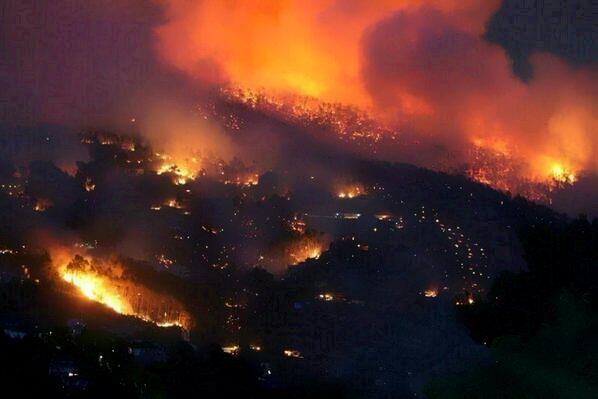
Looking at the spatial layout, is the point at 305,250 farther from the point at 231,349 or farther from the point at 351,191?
the point at 231,349

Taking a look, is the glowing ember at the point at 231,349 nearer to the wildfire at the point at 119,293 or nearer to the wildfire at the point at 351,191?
the wildfire at the point at 119,293

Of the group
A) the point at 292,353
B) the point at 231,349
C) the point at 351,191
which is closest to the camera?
the point at 292,353

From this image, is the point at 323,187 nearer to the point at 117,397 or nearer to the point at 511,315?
the point at 511,315

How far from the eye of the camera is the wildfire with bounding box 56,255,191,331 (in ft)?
75.9

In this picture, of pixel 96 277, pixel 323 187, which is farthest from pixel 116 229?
pixel 323 187

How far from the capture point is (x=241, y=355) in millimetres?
19625

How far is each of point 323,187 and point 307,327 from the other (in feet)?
35.5

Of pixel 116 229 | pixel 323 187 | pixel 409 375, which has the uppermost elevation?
pixel 409 375

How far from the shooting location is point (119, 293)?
24234mm

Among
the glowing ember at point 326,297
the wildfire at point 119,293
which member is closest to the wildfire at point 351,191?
the glowing ember at point 326,297

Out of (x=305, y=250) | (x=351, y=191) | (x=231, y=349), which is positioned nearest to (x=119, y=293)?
(x=231, y=349)

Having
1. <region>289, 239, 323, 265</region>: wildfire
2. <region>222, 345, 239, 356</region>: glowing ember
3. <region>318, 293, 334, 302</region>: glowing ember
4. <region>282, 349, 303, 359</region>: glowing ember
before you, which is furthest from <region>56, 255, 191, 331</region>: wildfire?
<region>289, 239, 323, 265</region>: wildfire

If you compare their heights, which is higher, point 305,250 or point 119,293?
point 305,250

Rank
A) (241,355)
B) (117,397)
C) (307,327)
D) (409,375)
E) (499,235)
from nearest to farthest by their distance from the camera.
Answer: (117,397) < (409,375) < (241,355) < (307,327) < (499,235)
